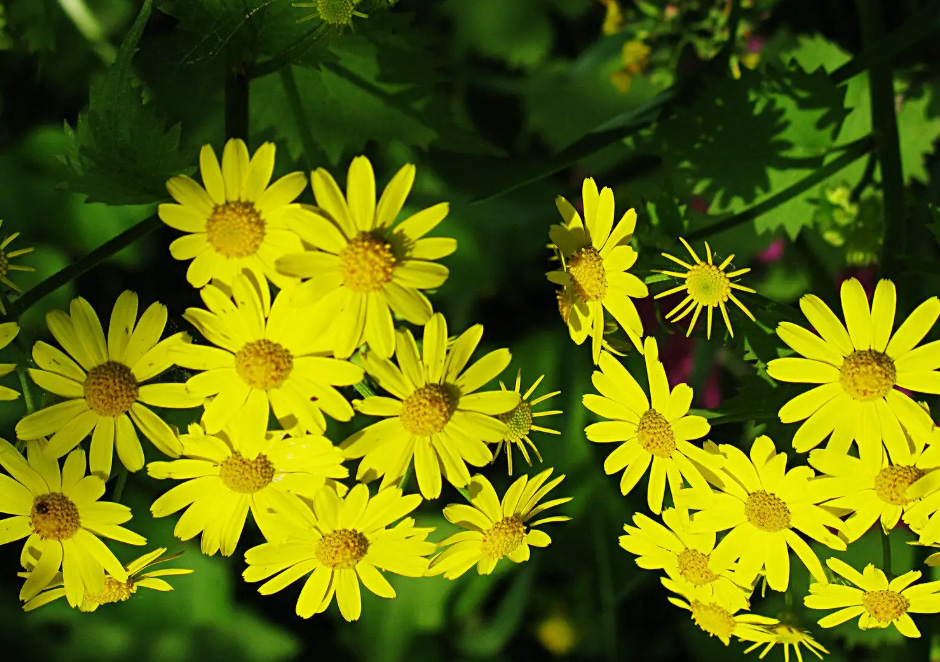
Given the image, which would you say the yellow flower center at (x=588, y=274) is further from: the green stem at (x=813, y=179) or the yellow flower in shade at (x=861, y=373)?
the green stem at (x=813, y=179)

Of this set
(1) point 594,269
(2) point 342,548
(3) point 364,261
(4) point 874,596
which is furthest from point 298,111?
(4) point 874,596

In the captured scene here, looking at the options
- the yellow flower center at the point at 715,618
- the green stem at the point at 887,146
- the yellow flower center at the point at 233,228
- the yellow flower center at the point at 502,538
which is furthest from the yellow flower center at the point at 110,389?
the green stem at the point at 887,146

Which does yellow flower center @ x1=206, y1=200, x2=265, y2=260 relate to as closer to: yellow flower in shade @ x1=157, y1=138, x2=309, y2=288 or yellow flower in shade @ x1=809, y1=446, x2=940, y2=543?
yellow flower in shade @ x1=157, y1=138, x2=309, y2=288

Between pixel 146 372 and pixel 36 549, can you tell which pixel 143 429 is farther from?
pixel 36 549

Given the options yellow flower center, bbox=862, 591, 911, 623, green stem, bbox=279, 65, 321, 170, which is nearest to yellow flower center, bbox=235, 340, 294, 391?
green stem, bbox=279, 65, 321, 170

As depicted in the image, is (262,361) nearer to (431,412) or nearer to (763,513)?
(431,412)

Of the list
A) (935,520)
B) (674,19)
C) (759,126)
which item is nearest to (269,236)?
(935,520)
